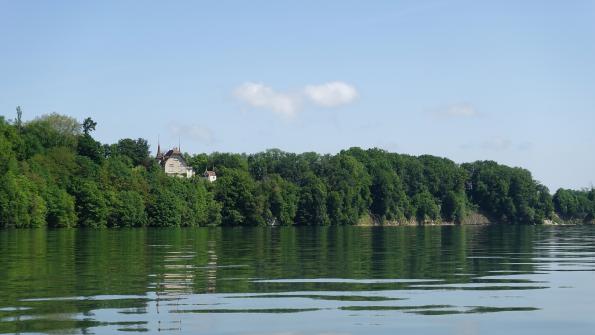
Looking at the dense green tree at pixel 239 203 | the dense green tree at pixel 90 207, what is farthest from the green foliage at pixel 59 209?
the dense green tree at pixel 239 203

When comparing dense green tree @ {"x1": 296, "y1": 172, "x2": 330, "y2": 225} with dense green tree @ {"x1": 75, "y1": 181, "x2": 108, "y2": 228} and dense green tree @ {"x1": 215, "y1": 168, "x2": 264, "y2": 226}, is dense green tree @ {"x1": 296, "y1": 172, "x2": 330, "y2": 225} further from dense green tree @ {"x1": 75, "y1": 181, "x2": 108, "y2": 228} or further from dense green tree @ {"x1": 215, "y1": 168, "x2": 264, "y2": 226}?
dense green tree @ {"x1": 75, "y1": 181, "x2": 108, "y2": 228}

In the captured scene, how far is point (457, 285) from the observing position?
28609 mm

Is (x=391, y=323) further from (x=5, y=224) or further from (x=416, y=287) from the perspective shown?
(x=5, y=224)

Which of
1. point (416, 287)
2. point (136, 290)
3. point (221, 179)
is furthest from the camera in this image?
point (221, 179)

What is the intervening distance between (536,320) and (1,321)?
11994 millimetres

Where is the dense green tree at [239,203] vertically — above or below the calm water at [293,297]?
above

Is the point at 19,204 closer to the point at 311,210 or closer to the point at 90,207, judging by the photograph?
the point at 90,207

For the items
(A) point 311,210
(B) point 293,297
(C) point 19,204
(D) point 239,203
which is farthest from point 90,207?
(B) point 293,297

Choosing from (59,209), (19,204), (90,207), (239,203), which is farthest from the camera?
(239,203)

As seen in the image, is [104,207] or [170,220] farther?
[170,220]

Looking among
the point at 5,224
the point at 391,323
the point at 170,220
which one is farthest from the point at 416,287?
the point at 170,220

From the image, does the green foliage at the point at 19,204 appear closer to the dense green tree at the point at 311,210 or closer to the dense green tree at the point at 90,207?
the dense green tree at the point at 90,207

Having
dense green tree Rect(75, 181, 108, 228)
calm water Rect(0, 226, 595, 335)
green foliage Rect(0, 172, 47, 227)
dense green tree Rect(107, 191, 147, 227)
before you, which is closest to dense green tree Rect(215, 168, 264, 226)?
dense green tree Rect(107, 191, 147, 227)

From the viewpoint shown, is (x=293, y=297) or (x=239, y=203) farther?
(x=239, y=203)
